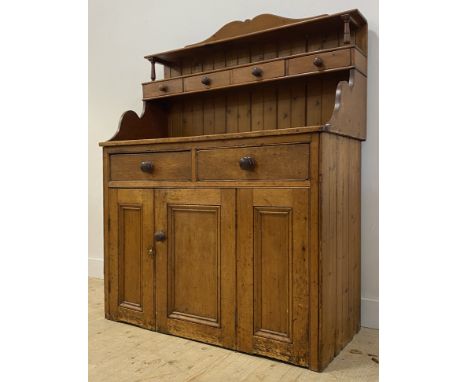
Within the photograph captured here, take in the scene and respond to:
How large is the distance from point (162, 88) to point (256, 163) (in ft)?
3.37

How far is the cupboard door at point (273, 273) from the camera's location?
61.9 inches

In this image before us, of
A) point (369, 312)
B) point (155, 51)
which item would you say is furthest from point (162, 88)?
point (369, 312)

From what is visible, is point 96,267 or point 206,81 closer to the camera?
point 206,81

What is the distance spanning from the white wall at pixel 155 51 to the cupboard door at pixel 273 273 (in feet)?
1.93

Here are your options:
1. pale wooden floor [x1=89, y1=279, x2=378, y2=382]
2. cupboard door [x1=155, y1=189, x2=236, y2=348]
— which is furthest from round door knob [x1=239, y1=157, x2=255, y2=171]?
pale wooden floor [x1=89, y1=279, x2=378, y2=382]

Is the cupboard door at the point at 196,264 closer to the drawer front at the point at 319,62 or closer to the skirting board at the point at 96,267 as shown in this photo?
the drawer front at the point at 319,62

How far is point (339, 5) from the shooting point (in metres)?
2.07

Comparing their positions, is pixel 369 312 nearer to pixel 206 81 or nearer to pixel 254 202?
pixel 254 202

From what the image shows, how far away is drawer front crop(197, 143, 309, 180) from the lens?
5.15 feet

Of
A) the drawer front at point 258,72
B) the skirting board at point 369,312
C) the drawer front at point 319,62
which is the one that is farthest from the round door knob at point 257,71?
the skirting board at point 369,312

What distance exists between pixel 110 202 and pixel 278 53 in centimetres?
116

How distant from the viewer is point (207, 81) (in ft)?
7.40
